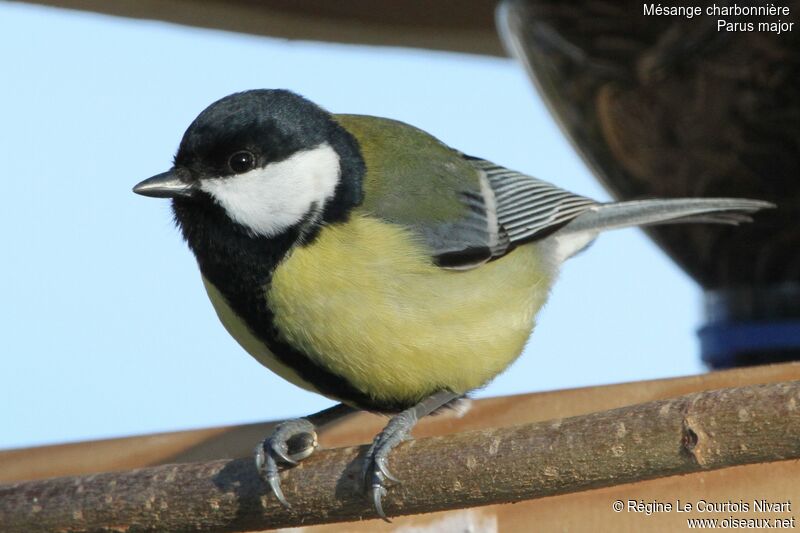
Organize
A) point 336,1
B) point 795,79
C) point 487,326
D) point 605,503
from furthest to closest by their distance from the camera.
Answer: point 336,1, point 795,79, point 487,326, point 605,503

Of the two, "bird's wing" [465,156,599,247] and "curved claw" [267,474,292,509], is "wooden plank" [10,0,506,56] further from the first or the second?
"curved claw" [267,474,292,509]

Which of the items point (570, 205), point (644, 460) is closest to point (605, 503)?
point (644, 460)

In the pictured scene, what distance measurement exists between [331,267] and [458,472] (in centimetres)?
39

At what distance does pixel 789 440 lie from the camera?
113 centimetres

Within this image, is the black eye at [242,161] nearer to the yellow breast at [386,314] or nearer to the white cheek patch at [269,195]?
the white cheek patch at [269,195]

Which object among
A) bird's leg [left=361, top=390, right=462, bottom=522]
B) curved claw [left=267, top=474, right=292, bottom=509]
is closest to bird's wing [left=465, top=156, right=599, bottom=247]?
bird's leg [left=361, top=390, right=462, bottom=522]

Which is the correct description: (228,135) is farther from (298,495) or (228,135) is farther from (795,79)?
(795,79)

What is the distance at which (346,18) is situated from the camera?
282cm

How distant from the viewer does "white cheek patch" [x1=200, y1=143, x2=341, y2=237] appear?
1600 millimetres

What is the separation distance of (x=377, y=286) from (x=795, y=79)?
84cm

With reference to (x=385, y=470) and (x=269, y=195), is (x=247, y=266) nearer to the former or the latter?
(x=269, y=195)

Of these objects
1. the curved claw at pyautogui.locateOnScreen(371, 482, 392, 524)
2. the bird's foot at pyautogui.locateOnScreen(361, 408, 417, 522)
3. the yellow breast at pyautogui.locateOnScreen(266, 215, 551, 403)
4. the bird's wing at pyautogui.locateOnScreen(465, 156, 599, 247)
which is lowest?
the curved claw at pyautogui.locateOnScreen(371, 482, 392, 524)

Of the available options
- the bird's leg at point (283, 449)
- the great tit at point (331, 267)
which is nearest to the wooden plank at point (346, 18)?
the great tit at point (331, 267)

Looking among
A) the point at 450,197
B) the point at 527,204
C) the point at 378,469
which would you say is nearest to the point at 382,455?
the point at 378,469
